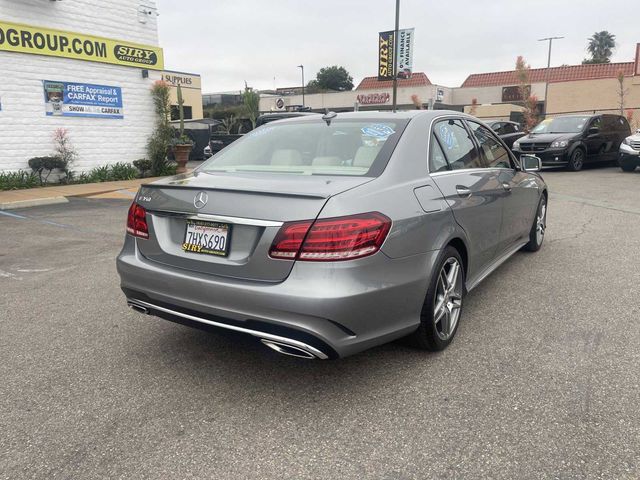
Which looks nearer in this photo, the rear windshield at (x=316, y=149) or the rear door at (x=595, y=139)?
the rear windshield at (x=316, y=149)

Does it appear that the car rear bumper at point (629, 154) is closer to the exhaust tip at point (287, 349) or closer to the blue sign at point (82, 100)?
the blue sign at point (82, 100)

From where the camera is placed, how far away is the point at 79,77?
12914 millimetres

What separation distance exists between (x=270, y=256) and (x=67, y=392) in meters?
1.48

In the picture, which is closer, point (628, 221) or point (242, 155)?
point (242, 155)

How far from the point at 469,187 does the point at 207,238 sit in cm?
195

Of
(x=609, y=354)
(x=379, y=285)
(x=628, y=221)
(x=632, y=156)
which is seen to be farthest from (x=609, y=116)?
(x=379, y=285)

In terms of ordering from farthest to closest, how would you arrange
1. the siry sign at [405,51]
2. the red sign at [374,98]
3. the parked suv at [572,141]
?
1. the red sign at [374,98]
2. the siry sign at [405,51]
3. the parked suv at [572,141]

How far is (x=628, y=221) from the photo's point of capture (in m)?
7.95

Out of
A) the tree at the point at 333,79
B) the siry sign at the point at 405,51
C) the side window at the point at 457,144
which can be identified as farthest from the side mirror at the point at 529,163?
the tree at the point at 333,79

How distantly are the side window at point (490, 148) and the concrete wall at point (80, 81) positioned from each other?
1107cm

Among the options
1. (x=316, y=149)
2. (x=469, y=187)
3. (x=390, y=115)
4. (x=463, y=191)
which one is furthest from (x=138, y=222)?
(x=469, y=187)

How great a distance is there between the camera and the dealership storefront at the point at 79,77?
1174 cm

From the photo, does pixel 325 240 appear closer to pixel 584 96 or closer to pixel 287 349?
pixel 287 349

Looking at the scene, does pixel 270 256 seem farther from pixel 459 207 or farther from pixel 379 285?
pixel 459 207
